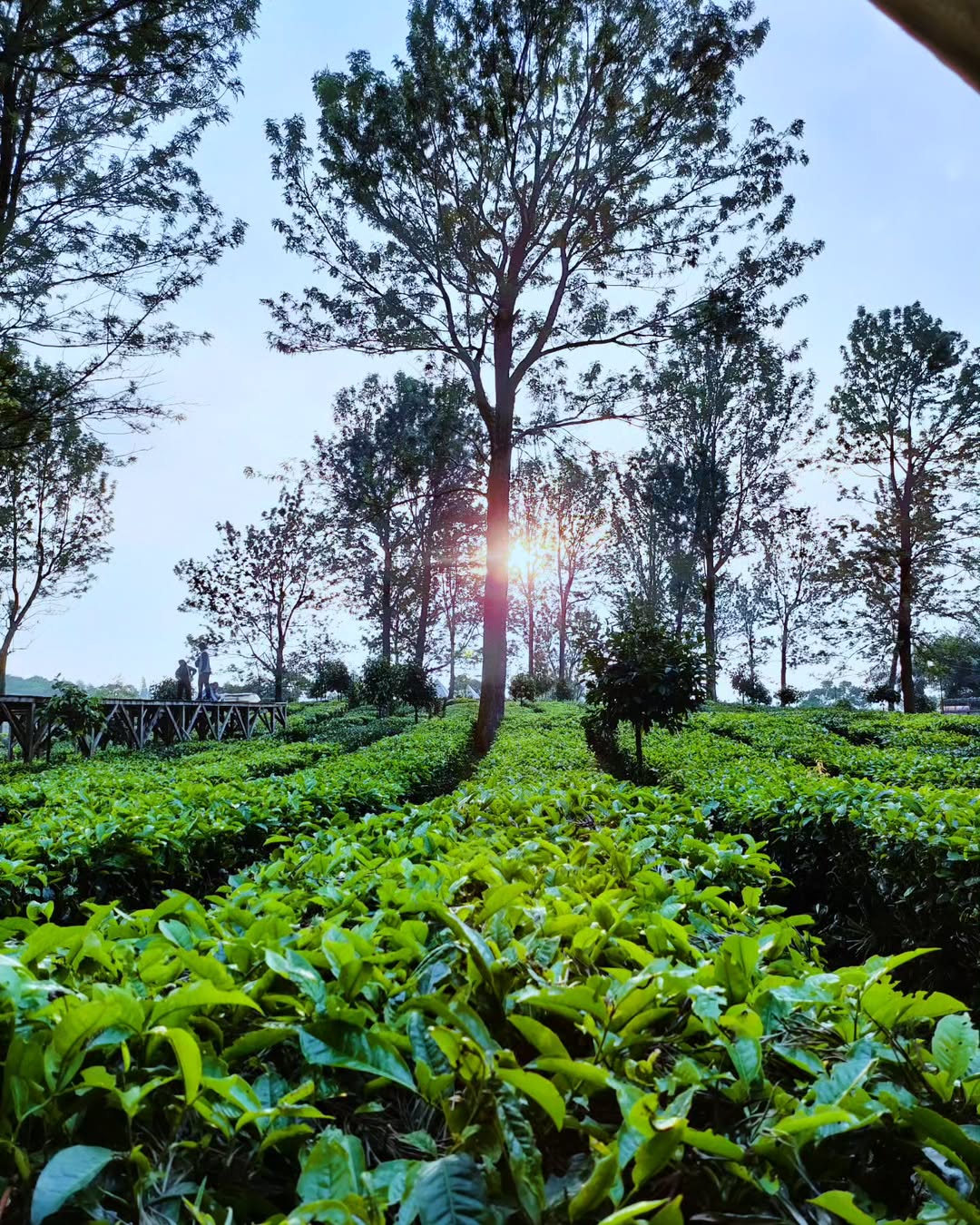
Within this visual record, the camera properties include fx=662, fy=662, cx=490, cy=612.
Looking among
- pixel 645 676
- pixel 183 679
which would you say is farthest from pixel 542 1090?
pixel 183 679

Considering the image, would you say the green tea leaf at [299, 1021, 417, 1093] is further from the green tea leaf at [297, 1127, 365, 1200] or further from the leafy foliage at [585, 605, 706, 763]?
the leafy foliage at [585, 605, 706, 763]

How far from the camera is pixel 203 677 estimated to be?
66.7ft

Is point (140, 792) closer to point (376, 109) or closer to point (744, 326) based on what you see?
point (376, 109)

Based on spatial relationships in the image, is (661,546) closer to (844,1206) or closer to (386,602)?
(386,602)

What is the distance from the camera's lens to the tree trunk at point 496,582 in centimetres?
1188

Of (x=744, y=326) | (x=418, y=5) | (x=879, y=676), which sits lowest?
(x=879, y=676)

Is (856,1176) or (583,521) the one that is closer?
(856,1176)

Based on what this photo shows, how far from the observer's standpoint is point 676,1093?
915 mm

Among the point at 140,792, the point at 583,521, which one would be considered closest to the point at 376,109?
the point at 140,792

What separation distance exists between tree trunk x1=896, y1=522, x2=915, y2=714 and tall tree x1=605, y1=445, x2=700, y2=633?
23.9 feet

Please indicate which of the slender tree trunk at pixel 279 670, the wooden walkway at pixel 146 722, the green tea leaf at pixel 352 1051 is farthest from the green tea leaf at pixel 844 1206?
the slender tree trunk at pixel 279 670

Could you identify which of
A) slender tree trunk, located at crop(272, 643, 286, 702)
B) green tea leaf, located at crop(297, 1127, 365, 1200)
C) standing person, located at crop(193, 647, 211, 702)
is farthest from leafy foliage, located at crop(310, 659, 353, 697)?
green tea leaf, located at crop(297, 1127, 365, 1200)

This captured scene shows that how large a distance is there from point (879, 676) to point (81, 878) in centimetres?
4887

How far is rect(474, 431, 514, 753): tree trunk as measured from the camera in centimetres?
1188
